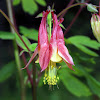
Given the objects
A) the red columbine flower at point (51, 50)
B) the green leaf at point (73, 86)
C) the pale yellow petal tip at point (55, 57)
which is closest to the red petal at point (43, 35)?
the red columbine flower at point (51, 50)

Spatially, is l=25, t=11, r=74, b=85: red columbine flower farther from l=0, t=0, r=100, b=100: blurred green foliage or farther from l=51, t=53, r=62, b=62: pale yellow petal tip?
l=0, t=0, r=100, b=100: blurred green foliage

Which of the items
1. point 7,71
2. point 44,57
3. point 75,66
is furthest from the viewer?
point 7,71

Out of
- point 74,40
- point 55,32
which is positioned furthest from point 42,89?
point 55,32

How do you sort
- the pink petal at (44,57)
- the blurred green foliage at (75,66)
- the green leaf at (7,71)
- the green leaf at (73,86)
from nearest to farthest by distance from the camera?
the pink petal at (44,57) < the blurred green foliage at (75,66) < the green leaf at (73,86) < the green leaf at (7,71)

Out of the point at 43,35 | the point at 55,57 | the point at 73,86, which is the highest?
the point at 43,35

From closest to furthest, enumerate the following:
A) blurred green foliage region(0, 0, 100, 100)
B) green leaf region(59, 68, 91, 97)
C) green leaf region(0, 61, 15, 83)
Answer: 1. blurred green foliage region(0, 0, 100, 100)
2. green leaf region(59, 68, 91, 97)
3. green leaf region(0, 61, 15, 83)

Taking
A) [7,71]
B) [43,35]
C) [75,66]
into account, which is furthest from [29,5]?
[43,35]

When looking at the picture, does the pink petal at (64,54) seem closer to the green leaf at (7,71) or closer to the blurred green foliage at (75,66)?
the blurred green foliage at (75,66)

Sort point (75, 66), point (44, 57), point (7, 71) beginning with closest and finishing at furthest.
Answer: point (44, 57) → point (75, 66) → point (7, 71)

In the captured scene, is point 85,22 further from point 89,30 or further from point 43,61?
point 43,61

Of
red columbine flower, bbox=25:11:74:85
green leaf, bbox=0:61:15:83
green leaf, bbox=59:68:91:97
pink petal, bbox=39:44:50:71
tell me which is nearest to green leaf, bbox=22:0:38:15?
green leaf, bbox=0:61:15:83

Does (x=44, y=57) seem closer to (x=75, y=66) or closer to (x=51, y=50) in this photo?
(x=51, y=50)
